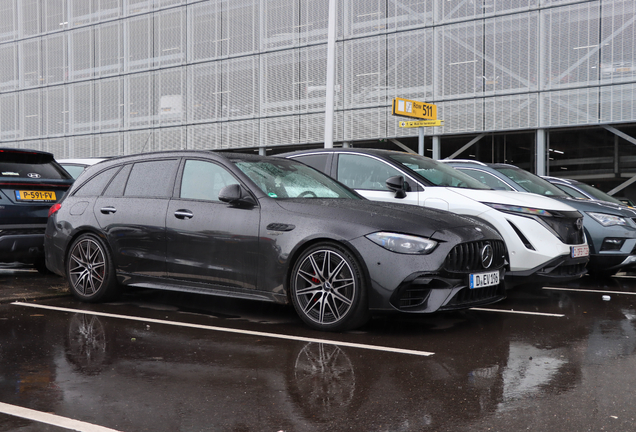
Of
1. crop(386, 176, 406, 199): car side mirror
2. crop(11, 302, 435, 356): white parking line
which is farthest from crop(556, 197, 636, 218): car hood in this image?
crop(11, 302, 435, 356): white parking line

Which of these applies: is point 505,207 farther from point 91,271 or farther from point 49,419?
point 49,419

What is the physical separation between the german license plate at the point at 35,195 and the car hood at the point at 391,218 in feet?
13.1

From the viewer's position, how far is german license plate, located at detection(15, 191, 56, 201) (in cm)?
833

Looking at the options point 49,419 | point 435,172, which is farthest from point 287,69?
point 49,419

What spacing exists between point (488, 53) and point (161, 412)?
23958 mm

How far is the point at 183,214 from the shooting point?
21.0 ft

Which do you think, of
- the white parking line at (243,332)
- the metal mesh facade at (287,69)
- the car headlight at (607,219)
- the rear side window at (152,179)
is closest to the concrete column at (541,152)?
the metal mesh facade at (287,69)

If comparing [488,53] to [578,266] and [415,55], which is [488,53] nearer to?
[415,55]

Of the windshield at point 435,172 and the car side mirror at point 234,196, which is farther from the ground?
the windshield at point 435,172

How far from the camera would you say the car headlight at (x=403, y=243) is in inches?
210

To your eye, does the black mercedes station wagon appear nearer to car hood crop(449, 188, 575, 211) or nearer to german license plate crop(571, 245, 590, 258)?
car hood crop(449, 188, 575, 211)

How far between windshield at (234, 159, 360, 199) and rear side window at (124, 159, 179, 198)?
2.51ft

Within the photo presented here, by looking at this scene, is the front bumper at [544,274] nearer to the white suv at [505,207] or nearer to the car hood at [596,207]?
the white suv at [505,207]

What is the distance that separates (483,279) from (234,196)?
2206 mm
